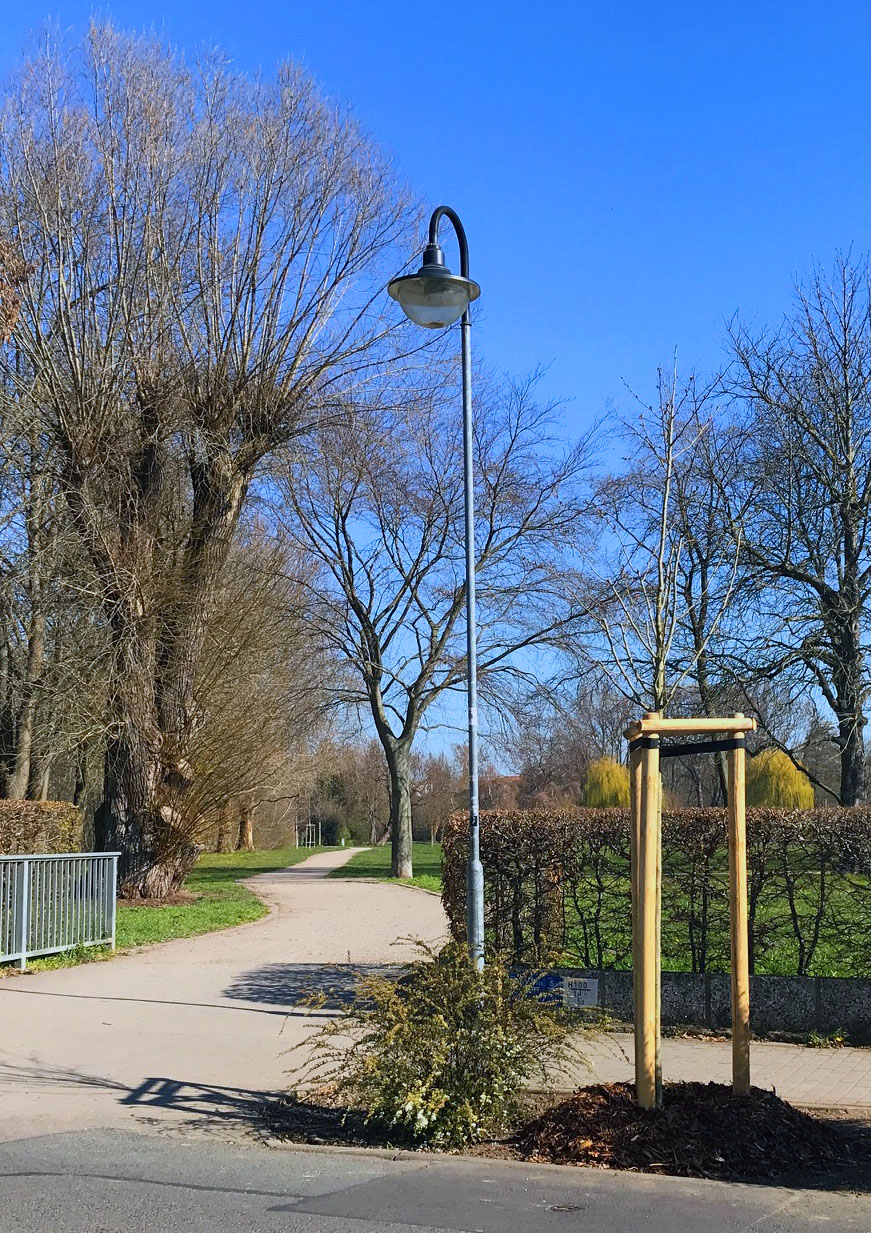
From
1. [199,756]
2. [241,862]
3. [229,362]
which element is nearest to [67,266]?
[229,362]

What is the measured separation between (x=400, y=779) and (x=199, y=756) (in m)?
10.6

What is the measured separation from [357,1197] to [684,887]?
16.3 feet

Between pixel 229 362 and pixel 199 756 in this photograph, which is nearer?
pixel 229 362

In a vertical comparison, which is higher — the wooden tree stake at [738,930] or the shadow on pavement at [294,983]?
the wooden tree stake at [738,930]

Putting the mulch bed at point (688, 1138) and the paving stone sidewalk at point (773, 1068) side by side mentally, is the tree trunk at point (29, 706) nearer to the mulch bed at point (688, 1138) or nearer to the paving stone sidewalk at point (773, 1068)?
the paving stone sidewalk at point (773, 1068)

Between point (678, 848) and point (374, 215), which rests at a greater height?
point (374, 215)

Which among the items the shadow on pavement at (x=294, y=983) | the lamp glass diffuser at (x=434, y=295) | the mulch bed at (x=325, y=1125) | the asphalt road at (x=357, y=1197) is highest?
the lamp glass diffuser at (x=434, y=295)

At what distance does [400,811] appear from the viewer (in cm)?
3319

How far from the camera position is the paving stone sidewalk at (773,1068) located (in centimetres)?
764

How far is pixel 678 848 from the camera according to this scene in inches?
388

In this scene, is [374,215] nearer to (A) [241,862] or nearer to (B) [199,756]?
(B) [199,756]

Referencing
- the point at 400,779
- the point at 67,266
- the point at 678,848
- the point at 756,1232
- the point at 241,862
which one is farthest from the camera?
the point at 241,862

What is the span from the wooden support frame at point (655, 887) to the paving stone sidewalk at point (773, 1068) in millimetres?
1100

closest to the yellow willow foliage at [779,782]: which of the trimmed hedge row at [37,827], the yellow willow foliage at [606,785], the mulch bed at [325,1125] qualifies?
the yellow willow foliage at [606,785]
